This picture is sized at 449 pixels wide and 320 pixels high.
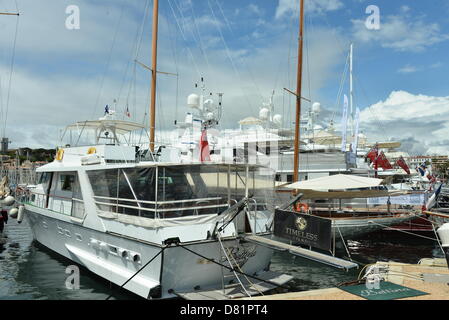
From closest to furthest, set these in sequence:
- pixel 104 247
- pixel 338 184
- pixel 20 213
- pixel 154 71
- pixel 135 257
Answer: pixel 135 257 → pixel 104 247 → pixel 338 184 → pixel 20 213 → pixel 154 71

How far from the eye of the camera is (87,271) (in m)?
11.0

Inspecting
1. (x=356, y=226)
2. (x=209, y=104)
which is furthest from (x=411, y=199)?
(x=209, y=104)

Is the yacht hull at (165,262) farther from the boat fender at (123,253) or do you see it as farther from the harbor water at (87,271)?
the harbor water at (87,271)

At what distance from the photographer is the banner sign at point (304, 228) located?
8016 millimetres

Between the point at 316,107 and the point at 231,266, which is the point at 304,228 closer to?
the point at 231,266

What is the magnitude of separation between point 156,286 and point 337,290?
3.82 metres

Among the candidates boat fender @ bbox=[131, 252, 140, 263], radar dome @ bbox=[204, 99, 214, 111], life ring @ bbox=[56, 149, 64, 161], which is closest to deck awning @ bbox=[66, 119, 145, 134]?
life ring @ bbox=[56, 149, 64, 161]

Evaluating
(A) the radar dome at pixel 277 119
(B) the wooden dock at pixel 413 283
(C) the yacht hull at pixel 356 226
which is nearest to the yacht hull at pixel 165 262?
(B) the wooden dock at pixel 413 283

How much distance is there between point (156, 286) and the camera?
8047 millimetres

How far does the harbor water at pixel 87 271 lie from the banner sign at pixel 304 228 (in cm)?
219

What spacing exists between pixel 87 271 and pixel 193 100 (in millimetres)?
18703
